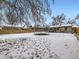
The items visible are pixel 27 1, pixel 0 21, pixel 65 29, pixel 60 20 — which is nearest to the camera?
pixel 27 1

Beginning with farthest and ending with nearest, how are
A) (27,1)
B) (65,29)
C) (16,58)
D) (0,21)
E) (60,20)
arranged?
(60,20) → (65,29) → (16,58) → (0,21) → (27,1)

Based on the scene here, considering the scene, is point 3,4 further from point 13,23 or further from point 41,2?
point 41,2

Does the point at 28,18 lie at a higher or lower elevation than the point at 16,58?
higher

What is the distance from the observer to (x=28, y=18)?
5.05 meters

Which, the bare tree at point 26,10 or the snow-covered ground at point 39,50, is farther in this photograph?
the snow-covered ground at point 39,50

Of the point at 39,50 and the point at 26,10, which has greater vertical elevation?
the point at 26,10

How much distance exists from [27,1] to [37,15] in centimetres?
52

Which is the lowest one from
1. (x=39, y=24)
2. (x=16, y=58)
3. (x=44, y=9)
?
(x=16, y=58)

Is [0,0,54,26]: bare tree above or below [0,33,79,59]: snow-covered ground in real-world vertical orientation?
above

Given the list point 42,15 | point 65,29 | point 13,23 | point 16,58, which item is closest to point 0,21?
point 13,23

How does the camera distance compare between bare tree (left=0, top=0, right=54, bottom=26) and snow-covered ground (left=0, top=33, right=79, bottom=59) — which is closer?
bare tree (left=0, top=0, right=54, bottom=26)

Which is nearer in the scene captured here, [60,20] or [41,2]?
[41,2]

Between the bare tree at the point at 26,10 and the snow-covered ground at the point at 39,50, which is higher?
the bare tree at the point at 26,10

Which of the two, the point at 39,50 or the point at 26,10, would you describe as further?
the point at 39,50
